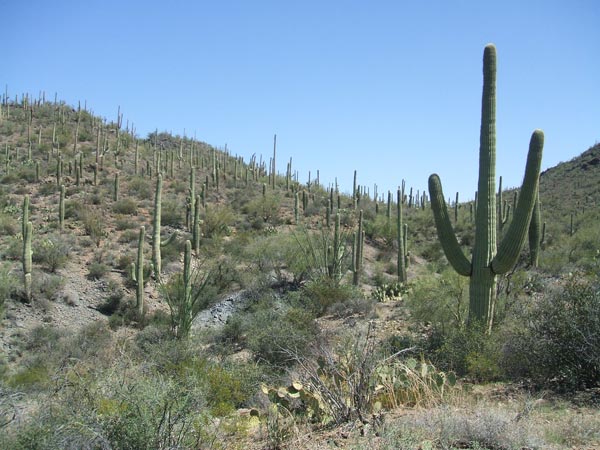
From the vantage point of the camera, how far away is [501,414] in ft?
20.4

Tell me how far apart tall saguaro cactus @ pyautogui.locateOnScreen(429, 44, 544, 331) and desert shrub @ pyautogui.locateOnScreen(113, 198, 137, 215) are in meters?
20.6

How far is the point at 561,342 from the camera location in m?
8.80

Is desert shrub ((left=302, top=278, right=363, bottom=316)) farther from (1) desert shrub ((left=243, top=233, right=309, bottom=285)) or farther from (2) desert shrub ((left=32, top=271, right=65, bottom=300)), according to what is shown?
(2) desert shrub ((left=32, top=271, right=65, bottom=300))

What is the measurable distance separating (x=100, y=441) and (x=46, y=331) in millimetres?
13390

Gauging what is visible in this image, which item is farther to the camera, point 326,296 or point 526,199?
point 326,296

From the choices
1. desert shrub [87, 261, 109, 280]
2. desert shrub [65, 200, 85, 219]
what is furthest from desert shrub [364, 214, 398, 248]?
desert shrub [65, 200, 85, 219]

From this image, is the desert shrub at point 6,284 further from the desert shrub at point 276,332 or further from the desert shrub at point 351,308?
the desert shrub at point 351,308

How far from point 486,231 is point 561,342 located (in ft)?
11.6

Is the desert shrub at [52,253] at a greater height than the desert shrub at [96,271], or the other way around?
the desert shrub at [52,253]

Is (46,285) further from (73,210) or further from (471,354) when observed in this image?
(471,354)

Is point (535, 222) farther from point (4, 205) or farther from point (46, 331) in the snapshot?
point (4, 205)

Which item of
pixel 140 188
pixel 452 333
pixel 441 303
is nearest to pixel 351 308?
pixel 441 303

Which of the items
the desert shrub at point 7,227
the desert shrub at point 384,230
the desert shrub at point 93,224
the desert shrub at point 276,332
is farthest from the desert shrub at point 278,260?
the desert shrub at point 7,227

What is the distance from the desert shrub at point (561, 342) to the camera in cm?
845
